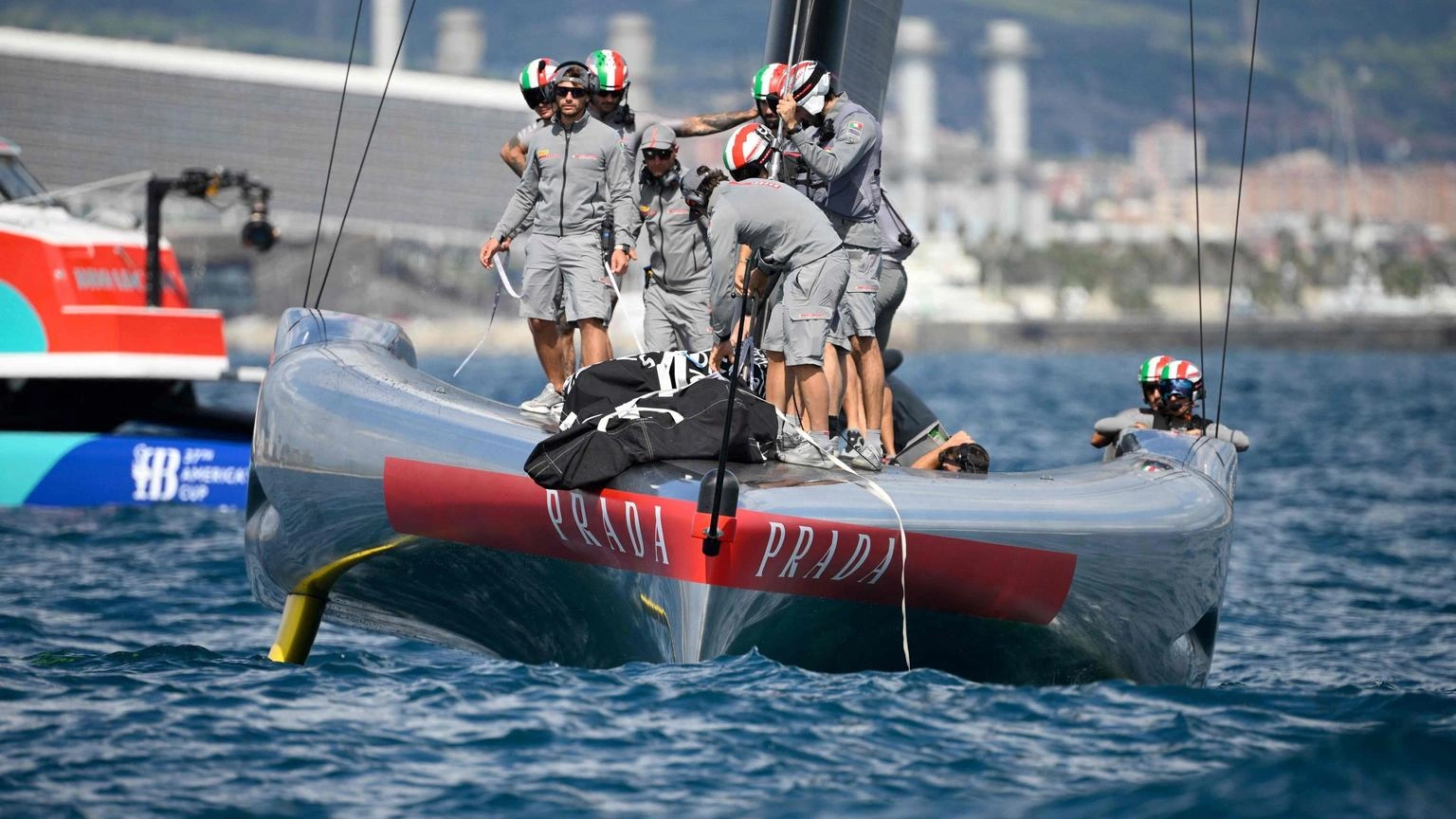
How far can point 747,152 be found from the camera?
6863 mm

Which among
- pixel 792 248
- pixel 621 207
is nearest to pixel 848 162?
pixel 792 248

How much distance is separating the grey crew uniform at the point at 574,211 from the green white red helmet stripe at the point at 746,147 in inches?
34.7

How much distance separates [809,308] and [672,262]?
986 mm

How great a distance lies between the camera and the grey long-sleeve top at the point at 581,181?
768cm

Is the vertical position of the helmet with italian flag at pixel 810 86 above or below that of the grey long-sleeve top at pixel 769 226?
above

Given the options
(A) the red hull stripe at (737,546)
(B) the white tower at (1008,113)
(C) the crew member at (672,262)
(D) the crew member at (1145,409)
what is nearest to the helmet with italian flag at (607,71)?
(C) the crew member at (672,262)

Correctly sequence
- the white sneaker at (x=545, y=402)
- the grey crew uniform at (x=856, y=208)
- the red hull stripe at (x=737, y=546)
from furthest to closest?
the grey crew uniform at (x=856, y=208) → the white sneaker at (x=545, y=402) → the red hull stripe at (x=737, y=546)

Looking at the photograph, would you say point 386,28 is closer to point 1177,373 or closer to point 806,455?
point 1177,373

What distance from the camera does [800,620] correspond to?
6.02 m

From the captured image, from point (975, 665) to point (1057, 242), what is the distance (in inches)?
5114

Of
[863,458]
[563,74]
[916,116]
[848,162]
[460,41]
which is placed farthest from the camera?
[916,116]

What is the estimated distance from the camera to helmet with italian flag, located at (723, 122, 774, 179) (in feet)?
22.5

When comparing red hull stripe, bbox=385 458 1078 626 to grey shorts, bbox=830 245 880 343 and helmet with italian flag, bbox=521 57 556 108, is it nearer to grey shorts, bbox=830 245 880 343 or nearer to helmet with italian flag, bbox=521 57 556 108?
grey shorts, bbox=830 245 880 343

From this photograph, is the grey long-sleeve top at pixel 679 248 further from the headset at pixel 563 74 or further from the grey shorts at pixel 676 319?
the headset at pixel 563 74
